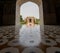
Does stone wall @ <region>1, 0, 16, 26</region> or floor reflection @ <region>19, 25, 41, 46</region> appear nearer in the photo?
floor reflection @ <region>19, 25, 41, 46</region>

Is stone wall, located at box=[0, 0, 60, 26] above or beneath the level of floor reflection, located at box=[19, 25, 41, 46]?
above

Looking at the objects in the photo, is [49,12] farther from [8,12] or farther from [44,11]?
[8,12]

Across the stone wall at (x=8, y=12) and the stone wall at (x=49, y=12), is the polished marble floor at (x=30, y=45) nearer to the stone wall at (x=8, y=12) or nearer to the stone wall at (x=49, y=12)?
the stone wall at (x=49, y=12)

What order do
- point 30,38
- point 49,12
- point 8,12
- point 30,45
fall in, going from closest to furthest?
point 30,45 → point 30,38 → point 49,12 → point 8,12

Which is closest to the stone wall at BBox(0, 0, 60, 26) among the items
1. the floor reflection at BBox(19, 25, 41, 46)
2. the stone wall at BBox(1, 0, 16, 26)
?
the stone wall at BBox(1, 0, 16, 26)

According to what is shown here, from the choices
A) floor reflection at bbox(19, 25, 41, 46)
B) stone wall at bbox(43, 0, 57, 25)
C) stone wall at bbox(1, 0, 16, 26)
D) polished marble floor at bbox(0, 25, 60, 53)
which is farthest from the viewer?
stone wall at bbox(1, 0, 16, 26)

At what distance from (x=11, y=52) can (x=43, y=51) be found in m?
0.33

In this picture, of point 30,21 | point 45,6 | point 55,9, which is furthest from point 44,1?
point 30,21

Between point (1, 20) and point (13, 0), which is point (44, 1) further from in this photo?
point (1, 20)

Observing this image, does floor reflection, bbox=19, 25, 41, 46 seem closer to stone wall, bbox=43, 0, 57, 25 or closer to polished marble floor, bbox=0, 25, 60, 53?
polished marble floor, bbox=0, 25, 60, 53

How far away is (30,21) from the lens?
1770 centimetres

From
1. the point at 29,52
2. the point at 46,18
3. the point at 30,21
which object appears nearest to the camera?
the point at 29,52

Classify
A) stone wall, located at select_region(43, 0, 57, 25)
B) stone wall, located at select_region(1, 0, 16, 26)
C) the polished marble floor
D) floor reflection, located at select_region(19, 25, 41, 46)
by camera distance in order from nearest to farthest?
the polished marble floor
floor reflection, located at select_region(19, 25, 41, 46)
stone wall, located at select_region(43, 0, 57, 25)
stone wall, located at select_region(1, 0, 16, 26)

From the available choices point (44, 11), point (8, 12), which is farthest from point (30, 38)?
point (8, 12)
